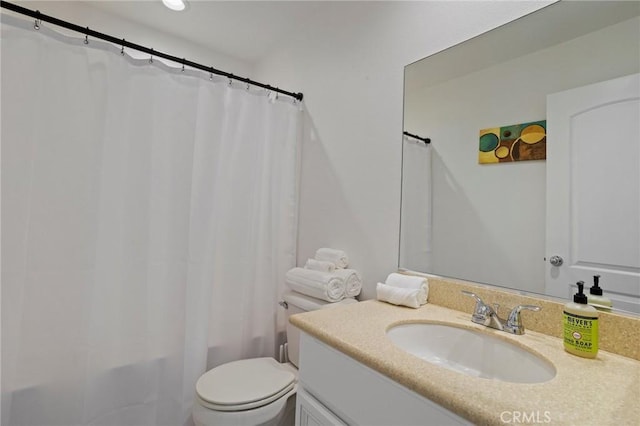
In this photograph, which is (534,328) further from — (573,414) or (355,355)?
(355,355)

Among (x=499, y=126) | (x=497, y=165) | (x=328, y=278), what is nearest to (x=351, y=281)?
(x=328, y=278)

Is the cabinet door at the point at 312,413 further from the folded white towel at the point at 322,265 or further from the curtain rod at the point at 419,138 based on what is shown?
the curtain rod at the point at 419,138

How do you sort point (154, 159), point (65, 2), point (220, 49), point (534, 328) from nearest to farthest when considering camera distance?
point (534, 328), point (154, 159), point (65, 2), point (220, 49)

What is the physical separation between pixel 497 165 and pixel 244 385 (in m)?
1.33

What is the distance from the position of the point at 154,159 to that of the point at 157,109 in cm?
25

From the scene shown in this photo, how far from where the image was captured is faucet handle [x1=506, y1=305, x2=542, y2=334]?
870mm

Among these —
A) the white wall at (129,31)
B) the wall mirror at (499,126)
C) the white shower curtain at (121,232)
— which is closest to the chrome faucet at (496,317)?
the wall mirror at (499,126)

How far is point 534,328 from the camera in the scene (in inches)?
35.2

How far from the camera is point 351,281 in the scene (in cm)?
141

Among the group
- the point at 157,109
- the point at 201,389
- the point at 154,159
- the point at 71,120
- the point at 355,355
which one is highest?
the point at 157,109

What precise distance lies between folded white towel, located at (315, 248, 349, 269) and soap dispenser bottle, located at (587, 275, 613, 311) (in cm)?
95

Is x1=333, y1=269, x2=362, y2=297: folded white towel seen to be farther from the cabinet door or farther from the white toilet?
the cabinet door

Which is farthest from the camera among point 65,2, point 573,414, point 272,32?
point 272,32

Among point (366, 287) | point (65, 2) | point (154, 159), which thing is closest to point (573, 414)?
point (366, 287)
